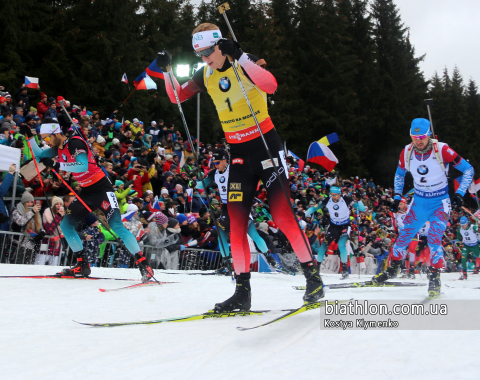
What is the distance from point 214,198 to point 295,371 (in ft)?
33.5

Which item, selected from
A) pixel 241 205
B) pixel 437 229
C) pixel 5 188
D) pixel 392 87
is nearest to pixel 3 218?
pixel 5 188

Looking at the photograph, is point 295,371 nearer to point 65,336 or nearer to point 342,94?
point 65,336

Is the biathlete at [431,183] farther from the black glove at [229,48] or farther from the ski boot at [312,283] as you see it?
the black glove at [229,48]

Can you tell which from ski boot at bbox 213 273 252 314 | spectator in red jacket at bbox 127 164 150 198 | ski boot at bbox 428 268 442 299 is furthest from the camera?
spectator in red jacket at bbox 127 164 150 198

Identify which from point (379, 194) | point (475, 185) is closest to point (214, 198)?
point (475, 185)

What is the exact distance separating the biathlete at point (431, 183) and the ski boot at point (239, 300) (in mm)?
2847

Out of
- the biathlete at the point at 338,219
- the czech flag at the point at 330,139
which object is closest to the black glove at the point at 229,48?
the biathlete at the point at 338,219

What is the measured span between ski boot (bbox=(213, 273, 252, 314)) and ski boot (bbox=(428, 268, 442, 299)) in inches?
94.7

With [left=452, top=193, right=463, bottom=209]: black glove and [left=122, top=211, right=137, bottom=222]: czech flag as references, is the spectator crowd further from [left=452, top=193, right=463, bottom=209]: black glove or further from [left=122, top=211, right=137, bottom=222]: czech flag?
[left=452, top=193, right=463, bottom=209]: black glove

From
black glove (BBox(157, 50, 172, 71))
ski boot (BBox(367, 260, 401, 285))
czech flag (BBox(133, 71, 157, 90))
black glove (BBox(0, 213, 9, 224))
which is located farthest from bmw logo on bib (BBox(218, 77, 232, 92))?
czech flag (BBox(133, 71, 157, 90))

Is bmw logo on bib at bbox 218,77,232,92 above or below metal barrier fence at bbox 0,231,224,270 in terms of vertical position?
above

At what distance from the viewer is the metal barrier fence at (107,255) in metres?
8.59

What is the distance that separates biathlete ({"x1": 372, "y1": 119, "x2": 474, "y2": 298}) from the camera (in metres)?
5.93

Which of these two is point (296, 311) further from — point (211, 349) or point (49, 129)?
point (49, 129)
